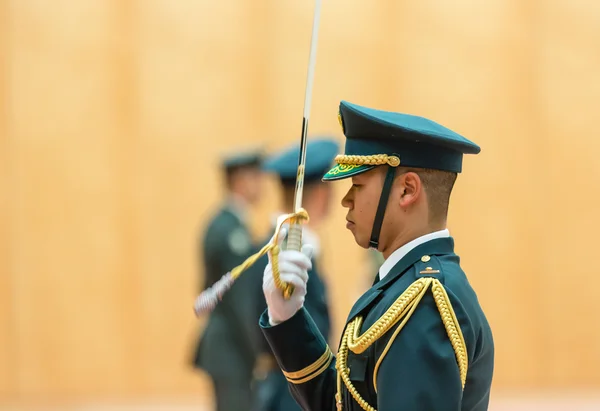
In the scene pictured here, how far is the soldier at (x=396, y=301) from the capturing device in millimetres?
1265

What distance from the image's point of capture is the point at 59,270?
216 inches

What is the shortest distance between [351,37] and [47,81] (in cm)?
185

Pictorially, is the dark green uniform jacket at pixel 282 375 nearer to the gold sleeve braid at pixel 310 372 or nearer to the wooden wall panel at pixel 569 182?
the gold sleeve braid at pixel 310 372

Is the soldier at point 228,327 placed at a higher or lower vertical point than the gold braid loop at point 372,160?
lower

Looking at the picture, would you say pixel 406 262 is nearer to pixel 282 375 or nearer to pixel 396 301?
pixel 396 301

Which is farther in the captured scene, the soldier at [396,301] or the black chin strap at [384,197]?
the black chin strap at [384,197]

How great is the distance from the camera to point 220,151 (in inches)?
214

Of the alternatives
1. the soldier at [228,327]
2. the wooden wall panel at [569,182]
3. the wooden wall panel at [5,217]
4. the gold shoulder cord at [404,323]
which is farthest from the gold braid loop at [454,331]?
the wooden wall panel at [5,217]

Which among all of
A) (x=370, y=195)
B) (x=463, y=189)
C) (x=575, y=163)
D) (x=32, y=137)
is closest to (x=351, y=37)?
(x=463, y=189)

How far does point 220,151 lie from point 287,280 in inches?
160

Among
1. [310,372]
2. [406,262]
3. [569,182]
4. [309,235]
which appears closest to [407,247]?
[406,262]

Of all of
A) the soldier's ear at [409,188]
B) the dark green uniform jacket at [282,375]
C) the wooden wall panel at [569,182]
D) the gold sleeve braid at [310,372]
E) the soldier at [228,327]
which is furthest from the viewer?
the wooden wall panel at [569,182]

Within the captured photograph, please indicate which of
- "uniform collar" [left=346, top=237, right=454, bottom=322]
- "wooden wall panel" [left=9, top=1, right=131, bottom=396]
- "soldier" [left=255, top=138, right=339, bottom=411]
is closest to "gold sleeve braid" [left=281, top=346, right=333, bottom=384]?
"uniform collar" [left=346, top=237, right=454, bottom=322]

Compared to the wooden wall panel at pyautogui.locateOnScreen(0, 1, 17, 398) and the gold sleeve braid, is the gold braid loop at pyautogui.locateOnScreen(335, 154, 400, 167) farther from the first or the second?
the wooden wall panel at pyautogui.locateOnScreen(0, 1, 17, 398)
